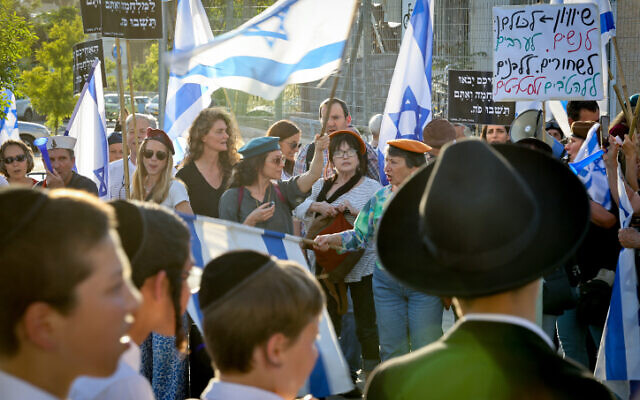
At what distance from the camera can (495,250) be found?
6.15 feet

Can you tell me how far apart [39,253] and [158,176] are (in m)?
4.38

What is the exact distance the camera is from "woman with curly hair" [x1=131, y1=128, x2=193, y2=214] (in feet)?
18.5

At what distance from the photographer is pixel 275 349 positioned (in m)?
2.21

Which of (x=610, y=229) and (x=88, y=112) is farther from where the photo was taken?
(x=88, y=112)

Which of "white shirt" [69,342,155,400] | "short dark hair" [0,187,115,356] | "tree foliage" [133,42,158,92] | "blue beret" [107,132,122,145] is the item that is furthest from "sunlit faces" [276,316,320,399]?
"tree foliage" [133,42,158,92]

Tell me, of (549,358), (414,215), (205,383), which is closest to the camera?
(549,358)

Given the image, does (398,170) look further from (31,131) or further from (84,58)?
(31,131)

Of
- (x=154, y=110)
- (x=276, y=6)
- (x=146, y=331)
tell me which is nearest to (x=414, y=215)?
(x=146, y=331)

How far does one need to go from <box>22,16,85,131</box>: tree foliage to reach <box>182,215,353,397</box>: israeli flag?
25.9 m

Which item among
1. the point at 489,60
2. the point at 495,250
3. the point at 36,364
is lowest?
the point at 36,364

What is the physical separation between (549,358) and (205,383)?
2987mm

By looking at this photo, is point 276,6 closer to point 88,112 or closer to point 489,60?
point 88,112

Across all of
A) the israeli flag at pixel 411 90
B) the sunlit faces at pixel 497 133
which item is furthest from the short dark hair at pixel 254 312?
the sunlit faces at pixel 497 133

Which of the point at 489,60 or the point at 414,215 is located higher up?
the point at 489,60
